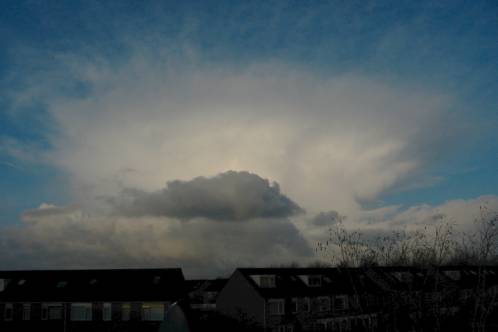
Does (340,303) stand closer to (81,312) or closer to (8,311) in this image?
(81,312)

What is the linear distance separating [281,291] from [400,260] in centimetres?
3495

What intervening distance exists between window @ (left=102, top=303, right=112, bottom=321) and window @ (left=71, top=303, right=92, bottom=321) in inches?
45.4

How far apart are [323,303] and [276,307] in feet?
20.1

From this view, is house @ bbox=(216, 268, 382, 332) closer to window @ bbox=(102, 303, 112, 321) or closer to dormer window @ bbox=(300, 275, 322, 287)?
dormer window @ bbox=(300, 275, 322, 287)

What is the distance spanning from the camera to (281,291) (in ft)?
155

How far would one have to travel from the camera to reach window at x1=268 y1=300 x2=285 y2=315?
149 ft

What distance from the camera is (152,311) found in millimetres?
42500

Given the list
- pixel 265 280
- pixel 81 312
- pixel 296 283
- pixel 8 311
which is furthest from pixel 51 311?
pixel 296 283

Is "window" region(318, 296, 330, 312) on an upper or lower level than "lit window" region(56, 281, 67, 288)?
lower

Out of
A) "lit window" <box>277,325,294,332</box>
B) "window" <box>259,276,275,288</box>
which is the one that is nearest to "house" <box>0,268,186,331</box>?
"window" <box>259,276,275,288</box>

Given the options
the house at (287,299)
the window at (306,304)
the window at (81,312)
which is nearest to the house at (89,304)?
the window at (81,312)

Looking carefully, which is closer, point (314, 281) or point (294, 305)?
point (294, 305)

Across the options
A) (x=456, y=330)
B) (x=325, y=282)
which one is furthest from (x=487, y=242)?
(x=325, y=282)

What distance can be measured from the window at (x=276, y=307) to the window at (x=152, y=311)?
1016 cm
